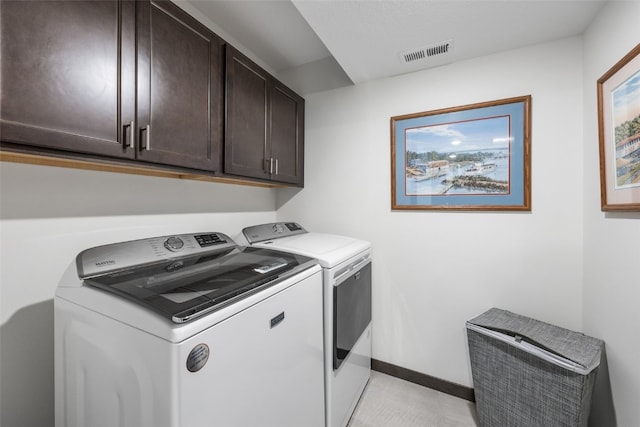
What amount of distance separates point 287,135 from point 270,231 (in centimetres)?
→ 79

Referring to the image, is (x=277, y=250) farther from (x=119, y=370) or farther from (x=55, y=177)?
(x=55, y=177)

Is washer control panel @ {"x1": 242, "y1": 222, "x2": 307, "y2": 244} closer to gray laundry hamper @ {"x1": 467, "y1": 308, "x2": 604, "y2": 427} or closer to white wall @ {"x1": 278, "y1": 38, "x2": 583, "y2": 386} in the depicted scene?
white wall @ {"x1": 278, "y1": 38, "x2": 583, "y2": 386}

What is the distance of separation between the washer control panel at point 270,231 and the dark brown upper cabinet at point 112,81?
1.72 ft

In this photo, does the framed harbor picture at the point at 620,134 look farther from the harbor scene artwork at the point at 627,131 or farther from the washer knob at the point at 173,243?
the washer knob at the point at 173,243

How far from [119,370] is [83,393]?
1.01 feet

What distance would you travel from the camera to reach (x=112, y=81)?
0.98 m

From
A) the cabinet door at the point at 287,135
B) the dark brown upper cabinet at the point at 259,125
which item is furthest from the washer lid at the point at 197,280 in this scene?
the cabinet door at the point at 287,135

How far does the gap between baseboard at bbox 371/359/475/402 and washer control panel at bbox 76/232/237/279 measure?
1.56 m

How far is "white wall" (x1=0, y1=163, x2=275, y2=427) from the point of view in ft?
3.22

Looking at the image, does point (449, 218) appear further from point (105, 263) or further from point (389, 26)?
point (105, 263)

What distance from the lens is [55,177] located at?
3.59ft

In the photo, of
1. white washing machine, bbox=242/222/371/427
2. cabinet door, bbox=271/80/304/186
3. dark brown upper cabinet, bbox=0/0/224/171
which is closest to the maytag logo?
dark brown upper cabinet, bbox=0/0/224/171

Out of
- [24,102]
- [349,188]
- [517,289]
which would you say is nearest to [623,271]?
[517,289]

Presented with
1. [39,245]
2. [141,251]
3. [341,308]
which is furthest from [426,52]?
[39,245]
